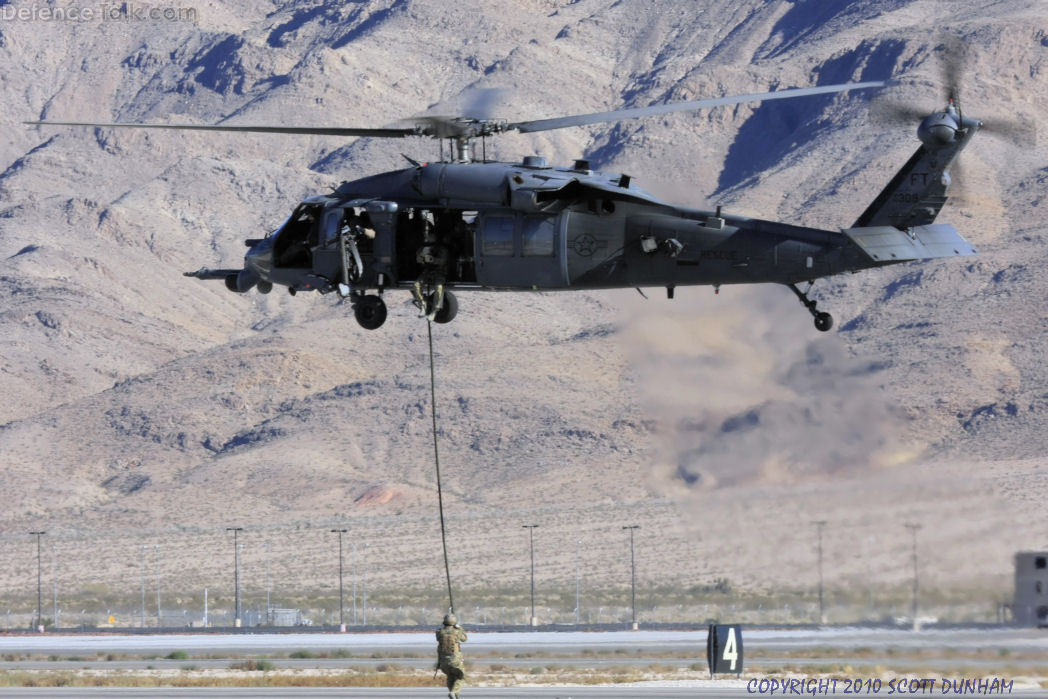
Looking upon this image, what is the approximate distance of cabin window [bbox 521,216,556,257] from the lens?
132 feet

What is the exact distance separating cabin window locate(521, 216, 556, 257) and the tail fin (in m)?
6.10

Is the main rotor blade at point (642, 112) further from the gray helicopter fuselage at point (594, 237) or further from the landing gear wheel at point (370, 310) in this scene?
the landing gear wheel at point (370, 310)

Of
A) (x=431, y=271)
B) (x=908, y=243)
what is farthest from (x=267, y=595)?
(x=908, y=243)

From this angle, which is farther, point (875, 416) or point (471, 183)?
point (875, 416)

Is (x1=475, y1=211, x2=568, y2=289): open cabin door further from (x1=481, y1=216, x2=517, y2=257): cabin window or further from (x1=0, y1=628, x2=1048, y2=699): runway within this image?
(x1=0, y1=628, x2=1048, y2=699): runway

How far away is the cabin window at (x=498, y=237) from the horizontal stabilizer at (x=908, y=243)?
6.48 meters

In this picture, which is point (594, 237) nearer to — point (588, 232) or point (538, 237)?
point (588, 232)

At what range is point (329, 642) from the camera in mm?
89688

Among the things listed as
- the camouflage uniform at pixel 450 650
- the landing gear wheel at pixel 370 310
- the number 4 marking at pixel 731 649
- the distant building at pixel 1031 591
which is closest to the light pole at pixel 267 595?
the distant building at pixel 1031 591

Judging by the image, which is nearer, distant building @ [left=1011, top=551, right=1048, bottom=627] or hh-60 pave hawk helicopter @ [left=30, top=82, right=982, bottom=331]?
hh-60 pave hawk helicopter @ [left=30, top=82, right=982, bottom=331]

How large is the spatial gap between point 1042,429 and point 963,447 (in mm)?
11482

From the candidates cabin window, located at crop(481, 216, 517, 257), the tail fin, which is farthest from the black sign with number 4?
cabin window, located at crop(481, 216, 517, 257)

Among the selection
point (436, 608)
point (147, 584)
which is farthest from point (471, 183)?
point (147, 584)

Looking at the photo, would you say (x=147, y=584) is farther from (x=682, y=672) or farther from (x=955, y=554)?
(x=955, y=554)
